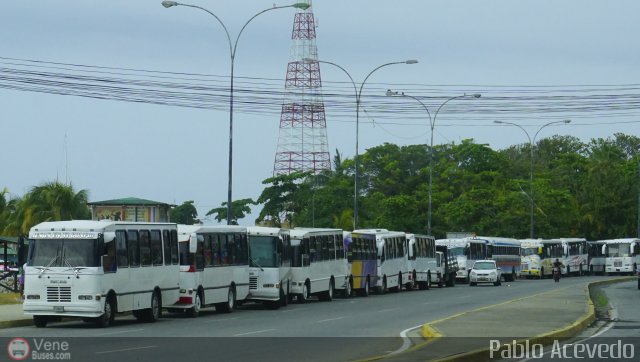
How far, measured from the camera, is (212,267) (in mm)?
35562

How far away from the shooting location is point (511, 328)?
24844 mm

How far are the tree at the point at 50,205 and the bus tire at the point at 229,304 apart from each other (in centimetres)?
3447

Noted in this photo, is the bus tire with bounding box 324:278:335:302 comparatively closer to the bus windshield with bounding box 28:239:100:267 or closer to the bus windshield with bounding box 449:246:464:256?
the bus windshield with bounding box 28:239:100:267

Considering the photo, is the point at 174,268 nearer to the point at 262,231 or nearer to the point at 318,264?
the point at 262,231

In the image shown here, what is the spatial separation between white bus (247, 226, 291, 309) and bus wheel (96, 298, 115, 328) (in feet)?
34.0

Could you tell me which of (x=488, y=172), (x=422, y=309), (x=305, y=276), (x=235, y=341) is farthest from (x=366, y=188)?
(x=235, y=341)

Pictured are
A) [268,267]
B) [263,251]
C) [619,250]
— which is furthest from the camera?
[619,250]

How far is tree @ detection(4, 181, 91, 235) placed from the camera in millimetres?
70625

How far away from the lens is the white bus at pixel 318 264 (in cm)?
4325

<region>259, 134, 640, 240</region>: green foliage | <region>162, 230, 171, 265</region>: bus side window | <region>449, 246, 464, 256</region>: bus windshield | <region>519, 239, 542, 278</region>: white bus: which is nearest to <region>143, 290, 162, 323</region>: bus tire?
<region>162, 230, 171, 265</region>: bus side window

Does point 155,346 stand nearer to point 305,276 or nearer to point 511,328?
point 511,328

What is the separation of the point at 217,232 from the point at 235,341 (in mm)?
13635

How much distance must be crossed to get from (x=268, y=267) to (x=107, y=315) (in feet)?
37.3

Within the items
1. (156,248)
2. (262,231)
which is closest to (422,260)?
(262,231)
